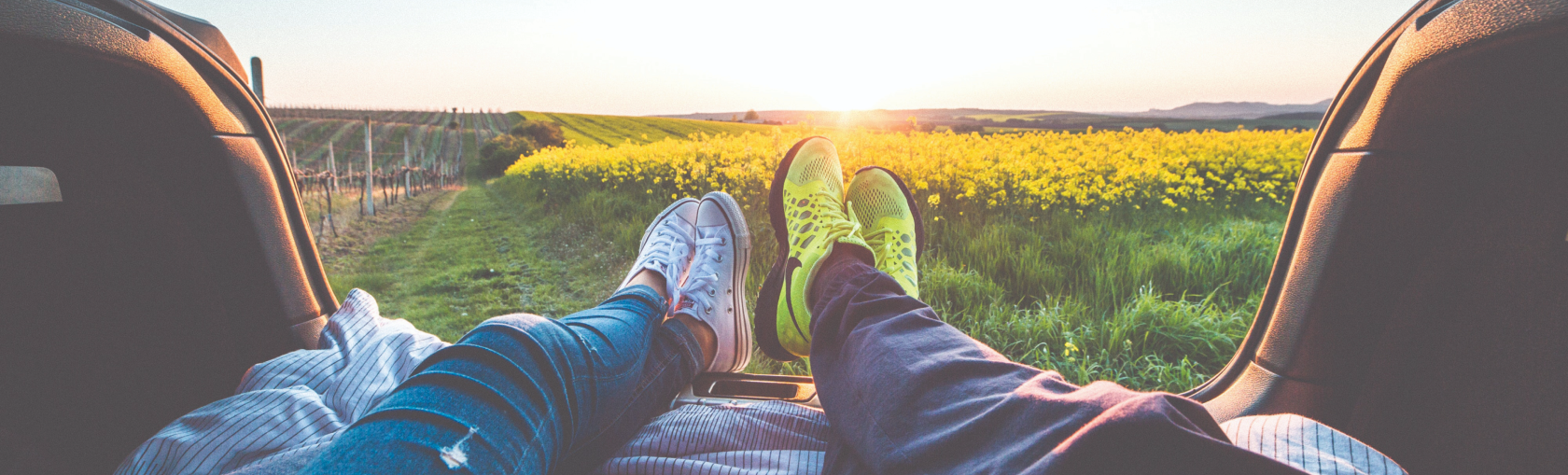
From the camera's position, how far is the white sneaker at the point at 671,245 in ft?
5.47

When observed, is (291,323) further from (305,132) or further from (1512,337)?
(305,132)

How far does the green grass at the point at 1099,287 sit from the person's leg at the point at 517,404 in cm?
82

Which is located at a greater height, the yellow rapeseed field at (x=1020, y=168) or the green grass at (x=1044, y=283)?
the yellow rapeseed field at (x=1020, y=168)

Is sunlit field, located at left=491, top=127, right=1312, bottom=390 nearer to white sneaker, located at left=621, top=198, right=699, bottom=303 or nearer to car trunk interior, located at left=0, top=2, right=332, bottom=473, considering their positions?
white sneaker, located at left=621, top=198, right=699, bottom=303

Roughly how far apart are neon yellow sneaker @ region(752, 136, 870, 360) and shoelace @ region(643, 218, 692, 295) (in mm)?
290

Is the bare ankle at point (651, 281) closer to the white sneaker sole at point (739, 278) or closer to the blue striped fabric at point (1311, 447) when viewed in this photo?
the white sneaker sole at point (739, 278)

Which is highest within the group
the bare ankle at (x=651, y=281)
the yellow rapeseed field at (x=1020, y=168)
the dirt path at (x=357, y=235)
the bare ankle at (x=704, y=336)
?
the yellow rapeseed field at (x=1020, y=168)

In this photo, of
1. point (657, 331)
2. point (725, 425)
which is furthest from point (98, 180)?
point (725, 425)

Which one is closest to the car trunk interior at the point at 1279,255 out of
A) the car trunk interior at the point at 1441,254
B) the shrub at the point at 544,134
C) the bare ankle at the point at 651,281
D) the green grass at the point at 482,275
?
the car trunk interior at the point at 1441,254

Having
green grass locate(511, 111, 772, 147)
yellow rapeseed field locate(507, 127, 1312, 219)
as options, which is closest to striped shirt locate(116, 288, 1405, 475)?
yellow rapeseed field locate(507, 127, 1312, 219)

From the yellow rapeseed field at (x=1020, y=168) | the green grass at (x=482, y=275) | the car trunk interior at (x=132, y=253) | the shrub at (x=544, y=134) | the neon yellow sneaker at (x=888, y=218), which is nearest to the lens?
the car trunk interior at (x=132, y=253)

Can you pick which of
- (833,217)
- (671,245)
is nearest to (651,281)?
(671,245)

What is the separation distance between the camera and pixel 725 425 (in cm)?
97

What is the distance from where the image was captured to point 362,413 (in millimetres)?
874
